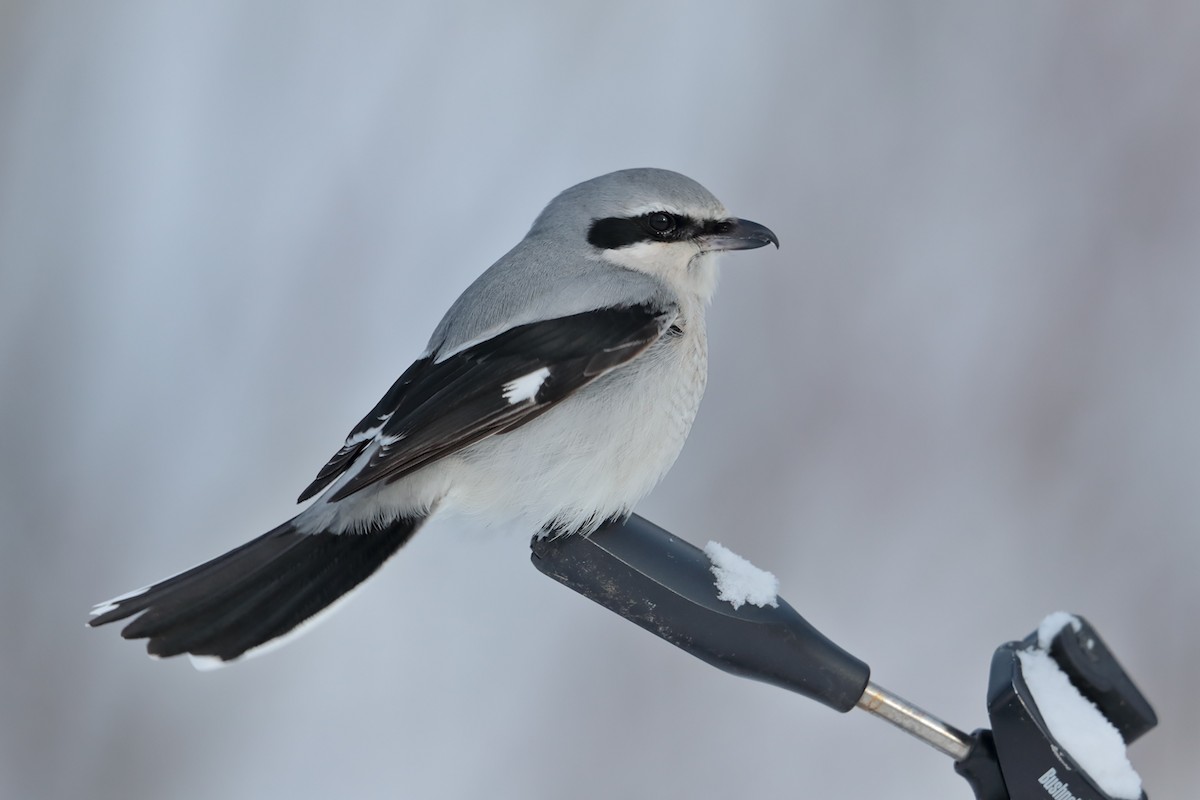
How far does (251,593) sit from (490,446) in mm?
378

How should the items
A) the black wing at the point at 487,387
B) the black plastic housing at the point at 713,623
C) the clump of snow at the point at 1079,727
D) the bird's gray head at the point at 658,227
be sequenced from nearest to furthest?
the clump of snow at the point at 1079,727 → the black plastic housing at the point at 713,623 → the black wing at the point at 487,387 → the bird's gray head at the point at 658,227

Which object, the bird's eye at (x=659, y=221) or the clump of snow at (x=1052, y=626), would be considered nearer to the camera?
the clump of snow at (x=1052, y=626)

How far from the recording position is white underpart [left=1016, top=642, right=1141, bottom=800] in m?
1.08

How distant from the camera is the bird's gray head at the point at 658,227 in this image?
1.82m

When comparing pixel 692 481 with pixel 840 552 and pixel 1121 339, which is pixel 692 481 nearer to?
pixel 840 552

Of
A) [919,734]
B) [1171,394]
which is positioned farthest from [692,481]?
[919,734]

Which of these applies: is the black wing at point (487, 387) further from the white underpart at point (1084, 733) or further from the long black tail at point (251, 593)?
the white underpart at point (1084, 733)

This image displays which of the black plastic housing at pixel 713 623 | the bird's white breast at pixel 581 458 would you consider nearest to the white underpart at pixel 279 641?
the bird's white breast at pixel 581 458

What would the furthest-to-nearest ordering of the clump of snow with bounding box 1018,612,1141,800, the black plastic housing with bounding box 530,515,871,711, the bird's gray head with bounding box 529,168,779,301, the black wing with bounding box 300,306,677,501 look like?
1. the bird's gray head with bounding box 529,168,779,301
2. the black wing with bounding box 300,306,677,501
3. the black plastic housing with bounding box 530,515,871,711
4. the clump of snow with bounding box 1018,612,1141,800

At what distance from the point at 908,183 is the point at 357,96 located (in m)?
1.51

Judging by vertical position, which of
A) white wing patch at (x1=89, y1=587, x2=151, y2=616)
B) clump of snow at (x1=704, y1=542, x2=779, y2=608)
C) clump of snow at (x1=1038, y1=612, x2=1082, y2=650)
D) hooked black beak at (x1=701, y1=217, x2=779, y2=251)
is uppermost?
hooked black beak at (x1=701, y1=217, x2=779, y2=251)

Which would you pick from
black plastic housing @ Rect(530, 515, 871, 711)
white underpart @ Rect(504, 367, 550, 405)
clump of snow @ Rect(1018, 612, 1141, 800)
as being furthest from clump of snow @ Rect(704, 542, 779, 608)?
white underpart @ Rect(504, 367, 550, 405)

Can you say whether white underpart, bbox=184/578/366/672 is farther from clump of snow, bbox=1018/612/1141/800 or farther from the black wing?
clump of snow, bbox=1018/612/1141/800

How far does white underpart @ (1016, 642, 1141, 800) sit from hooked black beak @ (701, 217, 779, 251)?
3.05ft
